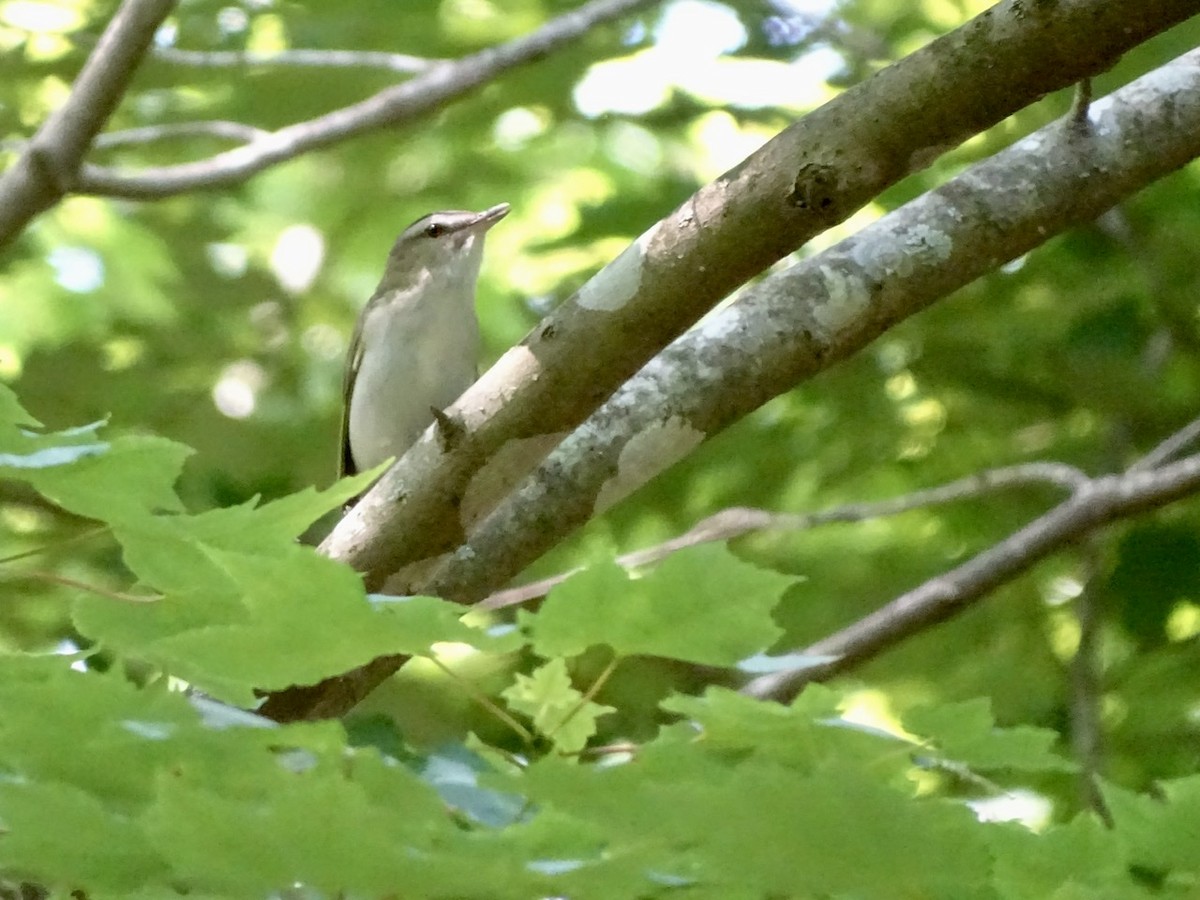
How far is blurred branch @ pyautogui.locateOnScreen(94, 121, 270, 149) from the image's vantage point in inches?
185

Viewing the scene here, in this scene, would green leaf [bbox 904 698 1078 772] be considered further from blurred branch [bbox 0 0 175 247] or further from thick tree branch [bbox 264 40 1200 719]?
blurred branch [bbox 0 0 175 247]

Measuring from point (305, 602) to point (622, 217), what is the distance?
333 centimetres

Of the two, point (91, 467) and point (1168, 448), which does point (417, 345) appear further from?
point (91, 467)

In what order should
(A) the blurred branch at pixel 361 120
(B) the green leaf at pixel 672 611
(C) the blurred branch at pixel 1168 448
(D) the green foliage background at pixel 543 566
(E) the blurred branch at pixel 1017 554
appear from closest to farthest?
1. (D) the green foliage background at pixel 543 566
2. (B) the green leaf at pixel 672 611
3. (E) the blurred branch at pixel 1017 554
4. (C) the blurred branch at pixel 1168 448
5. (A) the blurred branch at pixel 361 120

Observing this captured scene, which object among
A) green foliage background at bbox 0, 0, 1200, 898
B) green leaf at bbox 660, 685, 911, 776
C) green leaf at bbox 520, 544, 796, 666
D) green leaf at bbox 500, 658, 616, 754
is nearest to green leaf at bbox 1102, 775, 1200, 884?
green foliage background at bbox 0, 0, 1200, 898

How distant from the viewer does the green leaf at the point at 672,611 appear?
1.14 metres

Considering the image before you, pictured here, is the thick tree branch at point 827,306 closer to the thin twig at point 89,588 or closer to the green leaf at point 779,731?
the thin twig at point 89,588

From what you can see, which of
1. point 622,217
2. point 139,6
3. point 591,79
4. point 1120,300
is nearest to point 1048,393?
point 1120,300

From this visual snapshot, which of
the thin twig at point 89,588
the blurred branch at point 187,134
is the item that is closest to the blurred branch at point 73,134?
the blurred branch at point 187,134

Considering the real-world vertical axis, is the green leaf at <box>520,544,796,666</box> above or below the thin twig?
below

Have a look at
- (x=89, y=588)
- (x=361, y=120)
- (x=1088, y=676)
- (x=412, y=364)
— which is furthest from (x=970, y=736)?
(x=412, y=364)

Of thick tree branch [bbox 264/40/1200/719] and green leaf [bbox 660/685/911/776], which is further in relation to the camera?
thick tree branch [bbox 264/40/1200/719]

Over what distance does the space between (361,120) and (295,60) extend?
26.4 inches

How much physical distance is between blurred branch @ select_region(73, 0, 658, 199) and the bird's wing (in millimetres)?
828
